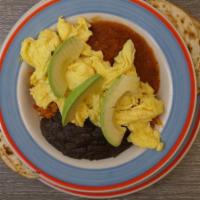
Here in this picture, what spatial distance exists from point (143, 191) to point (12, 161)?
63 centimetres

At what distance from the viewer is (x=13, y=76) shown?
1641 mm

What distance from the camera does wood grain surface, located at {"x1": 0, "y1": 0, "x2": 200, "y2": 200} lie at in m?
1.83

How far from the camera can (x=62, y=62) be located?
154 centimetres

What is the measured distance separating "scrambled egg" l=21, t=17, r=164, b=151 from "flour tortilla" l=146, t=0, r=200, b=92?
25cm

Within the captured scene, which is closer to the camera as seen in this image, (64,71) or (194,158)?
(64,71)

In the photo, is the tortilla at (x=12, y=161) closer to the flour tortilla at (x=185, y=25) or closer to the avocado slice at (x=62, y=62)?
the avocado slice at (x=62, y=62)

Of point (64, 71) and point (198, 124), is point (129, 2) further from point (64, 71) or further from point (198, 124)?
point (198, 124)

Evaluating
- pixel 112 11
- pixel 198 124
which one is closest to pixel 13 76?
pixel 112 11

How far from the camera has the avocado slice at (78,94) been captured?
1.48 meters

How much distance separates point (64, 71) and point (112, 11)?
12.3 inches

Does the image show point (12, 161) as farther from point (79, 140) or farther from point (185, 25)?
point (185, 25)

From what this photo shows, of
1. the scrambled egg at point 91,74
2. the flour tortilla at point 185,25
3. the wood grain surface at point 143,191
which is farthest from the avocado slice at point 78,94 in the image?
the wood grain surface at point 143,191

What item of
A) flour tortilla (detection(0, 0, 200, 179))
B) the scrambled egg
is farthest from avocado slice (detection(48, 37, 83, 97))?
flour tortilla (detection(0, 0, 200, 179))

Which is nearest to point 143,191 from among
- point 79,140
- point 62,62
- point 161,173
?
point 161,173
